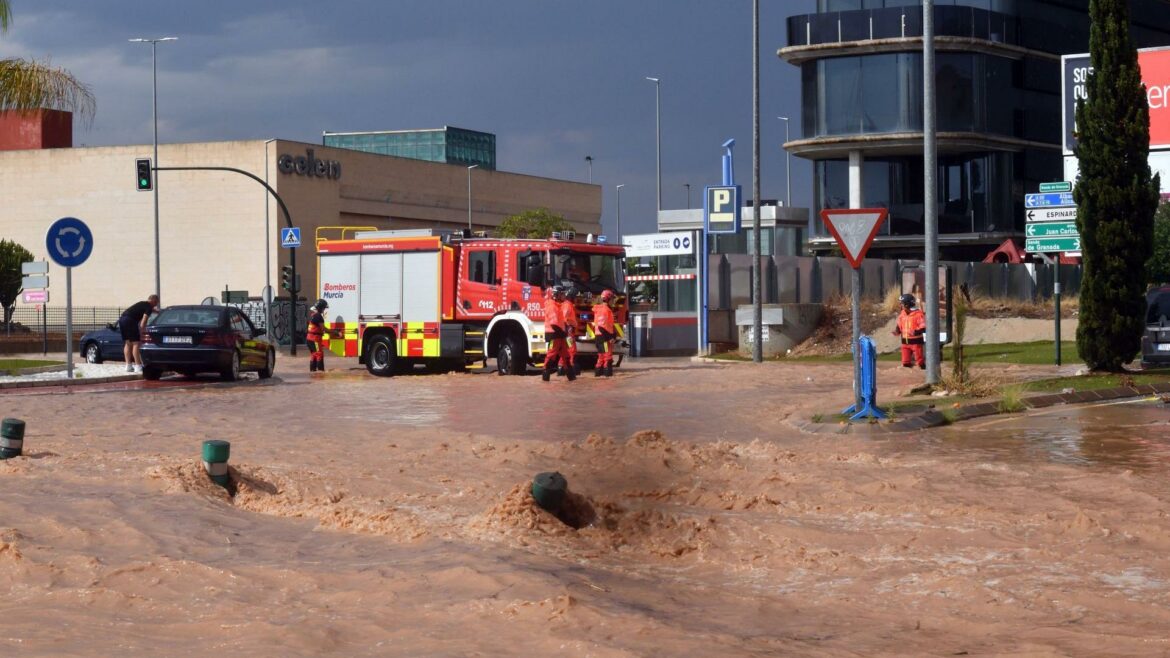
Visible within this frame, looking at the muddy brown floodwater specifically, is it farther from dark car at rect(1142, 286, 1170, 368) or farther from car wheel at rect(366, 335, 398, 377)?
car wheel at rect(366, 335, 398, 377)

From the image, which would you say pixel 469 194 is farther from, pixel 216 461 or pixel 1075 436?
pixel 216 461

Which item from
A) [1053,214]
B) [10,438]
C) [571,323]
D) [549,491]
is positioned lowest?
[549,491]

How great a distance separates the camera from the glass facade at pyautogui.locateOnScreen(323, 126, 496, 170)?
432 ft

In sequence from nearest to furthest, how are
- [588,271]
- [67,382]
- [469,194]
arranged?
[67,382], [588,271], [469,194]

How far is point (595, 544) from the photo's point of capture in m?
9.58

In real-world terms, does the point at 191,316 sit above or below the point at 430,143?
below

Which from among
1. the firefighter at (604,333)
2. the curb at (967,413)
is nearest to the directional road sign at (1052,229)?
the curb at (967,413)

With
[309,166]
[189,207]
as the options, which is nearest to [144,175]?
[309,166]

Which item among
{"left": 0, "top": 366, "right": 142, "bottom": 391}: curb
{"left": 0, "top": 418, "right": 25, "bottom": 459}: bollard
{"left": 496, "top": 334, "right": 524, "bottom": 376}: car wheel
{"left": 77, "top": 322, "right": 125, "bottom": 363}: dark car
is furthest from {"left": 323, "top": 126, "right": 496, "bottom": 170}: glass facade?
{"left": 0, "top": 418, "right": 25, "bottom": 459}: bollard

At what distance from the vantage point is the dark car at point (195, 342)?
2730cm

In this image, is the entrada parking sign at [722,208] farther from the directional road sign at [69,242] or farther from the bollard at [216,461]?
the bollard at [216,461]

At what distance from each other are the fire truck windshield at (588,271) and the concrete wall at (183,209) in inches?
1609

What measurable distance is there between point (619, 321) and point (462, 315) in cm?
328

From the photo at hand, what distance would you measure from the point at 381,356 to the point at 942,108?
26818mm
